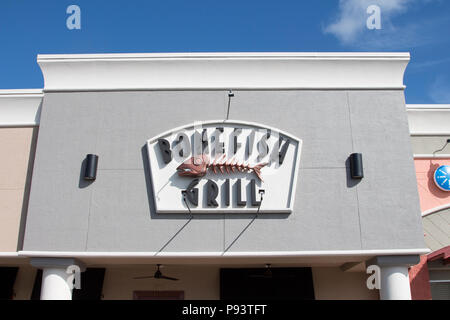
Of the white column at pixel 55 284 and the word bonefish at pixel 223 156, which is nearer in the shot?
the white column at pixel 55 284

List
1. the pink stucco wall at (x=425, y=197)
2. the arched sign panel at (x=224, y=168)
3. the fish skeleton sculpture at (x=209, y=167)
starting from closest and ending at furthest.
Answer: the arched sign panel at (x=224, y=168) → the fish skeleton sculpture at (x=209, y=167) → the pink stucco wall at (x=425, y=197)

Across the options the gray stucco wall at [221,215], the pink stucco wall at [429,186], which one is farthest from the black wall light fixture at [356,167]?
the pink stucco wall at [429,186]

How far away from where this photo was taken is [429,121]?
1038cm

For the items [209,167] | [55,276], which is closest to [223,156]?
[209,167]

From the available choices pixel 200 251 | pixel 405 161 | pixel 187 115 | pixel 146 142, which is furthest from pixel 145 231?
pixel 405 161

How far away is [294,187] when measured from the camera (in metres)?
8.29

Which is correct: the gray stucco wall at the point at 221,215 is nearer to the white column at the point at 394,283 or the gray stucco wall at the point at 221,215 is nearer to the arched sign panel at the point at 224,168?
the arched sign panel at the point at 224,168

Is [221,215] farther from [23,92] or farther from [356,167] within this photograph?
[23,92]

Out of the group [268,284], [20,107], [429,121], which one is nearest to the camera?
[20,107]

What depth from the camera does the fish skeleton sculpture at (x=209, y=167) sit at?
838 cm

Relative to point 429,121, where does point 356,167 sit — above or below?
below

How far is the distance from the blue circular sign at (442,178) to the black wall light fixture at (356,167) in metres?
2.91

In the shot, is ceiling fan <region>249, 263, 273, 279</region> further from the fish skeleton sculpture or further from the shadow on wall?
the shadow on wall

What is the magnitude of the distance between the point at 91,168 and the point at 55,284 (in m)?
2.39
